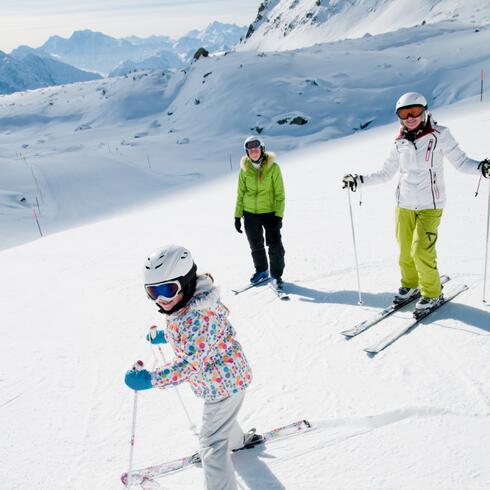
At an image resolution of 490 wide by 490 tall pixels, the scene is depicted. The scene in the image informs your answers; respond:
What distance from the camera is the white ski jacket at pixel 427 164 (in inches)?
161

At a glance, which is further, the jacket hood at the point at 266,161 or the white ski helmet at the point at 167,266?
the jacket hood at the point at 266,161

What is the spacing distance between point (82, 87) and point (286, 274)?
74564mm

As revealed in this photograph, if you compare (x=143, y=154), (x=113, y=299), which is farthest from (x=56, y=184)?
(x=113, y=299)

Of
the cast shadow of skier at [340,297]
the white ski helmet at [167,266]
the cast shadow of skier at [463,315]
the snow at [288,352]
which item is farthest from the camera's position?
the cast shadow of skier at [340,297]

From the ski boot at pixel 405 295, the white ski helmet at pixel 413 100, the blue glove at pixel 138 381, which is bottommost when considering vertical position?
the ski boot at pixel 405 295

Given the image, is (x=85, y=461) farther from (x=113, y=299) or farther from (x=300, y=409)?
(x=113, y=299)

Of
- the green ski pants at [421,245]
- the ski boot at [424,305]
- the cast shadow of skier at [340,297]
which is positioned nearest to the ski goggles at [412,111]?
the green ski pants at [421,245]

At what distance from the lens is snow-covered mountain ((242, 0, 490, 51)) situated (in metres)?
78.5

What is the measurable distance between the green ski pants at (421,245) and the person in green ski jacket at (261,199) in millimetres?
1539

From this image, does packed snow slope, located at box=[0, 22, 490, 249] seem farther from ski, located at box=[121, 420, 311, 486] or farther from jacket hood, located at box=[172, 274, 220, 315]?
jacket hood, located at box=[172, 274, 220, 315]

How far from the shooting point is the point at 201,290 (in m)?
2.69

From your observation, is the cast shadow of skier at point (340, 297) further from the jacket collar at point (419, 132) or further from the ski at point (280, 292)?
the jacket collar at point (419, 132)

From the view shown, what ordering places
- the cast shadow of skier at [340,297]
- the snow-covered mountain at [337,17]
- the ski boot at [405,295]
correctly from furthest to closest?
1. the snow-covered mountain at [337,17]
2. the cast shadow of skier at [340,297]
3. the ski boot at [405,295]

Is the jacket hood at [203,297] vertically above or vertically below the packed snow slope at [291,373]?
above
